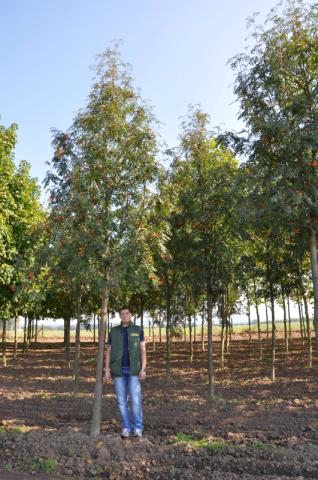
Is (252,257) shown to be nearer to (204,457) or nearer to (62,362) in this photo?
(204,457)

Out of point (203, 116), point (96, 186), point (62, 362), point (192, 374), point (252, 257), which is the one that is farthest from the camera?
point (62, 362)

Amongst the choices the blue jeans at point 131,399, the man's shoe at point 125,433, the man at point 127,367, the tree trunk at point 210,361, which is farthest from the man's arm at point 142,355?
the tree trunk at point 210,361

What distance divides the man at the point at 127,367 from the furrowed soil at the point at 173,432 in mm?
449

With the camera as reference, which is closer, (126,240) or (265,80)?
(126,240)

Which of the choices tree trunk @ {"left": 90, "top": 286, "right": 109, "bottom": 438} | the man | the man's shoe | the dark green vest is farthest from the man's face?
the man's shoe

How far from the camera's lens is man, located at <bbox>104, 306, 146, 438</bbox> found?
873cm

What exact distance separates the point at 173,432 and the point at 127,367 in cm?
179

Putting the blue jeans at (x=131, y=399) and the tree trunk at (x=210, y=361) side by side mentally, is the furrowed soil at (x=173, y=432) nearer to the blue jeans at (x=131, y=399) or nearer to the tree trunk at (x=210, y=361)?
the tree trunk at (x=210, y=361)

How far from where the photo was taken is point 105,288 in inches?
360

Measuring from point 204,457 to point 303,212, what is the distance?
5215 mm

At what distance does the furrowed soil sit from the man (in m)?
0.45

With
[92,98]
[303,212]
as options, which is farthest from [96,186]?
[303,212]

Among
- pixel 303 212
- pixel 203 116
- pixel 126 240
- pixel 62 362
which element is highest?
pixel 203 116

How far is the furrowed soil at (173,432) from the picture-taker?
22.6ft
